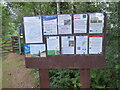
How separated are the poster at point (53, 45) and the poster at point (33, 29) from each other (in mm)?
Result: 157

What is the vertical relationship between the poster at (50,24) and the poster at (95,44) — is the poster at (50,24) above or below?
above

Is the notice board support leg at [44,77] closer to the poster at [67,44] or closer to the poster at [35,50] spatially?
the poster at [35,50]

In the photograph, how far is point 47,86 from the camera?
2229 mm

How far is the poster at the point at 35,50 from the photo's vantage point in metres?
1.94

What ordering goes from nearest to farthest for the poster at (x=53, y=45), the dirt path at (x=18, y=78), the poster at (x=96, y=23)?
the poster at (x=96, y=23) < the poster at (x=53, y=45) < the dirt path at (x=18, y=78)

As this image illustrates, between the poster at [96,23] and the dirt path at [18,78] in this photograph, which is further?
the dirt path at [18,78]

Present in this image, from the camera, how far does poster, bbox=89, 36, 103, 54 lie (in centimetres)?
186

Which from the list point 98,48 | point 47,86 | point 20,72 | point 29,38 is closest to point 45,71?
point 47,86

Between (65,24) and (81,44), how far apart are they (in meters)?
0.46

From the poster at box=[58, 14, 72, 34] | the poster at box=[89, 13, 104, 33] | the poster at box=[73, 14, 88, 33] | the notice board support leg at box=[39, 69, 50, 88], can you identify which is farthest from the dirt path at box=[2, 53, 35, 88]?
the poster at box=[89, 13, 104, 33]

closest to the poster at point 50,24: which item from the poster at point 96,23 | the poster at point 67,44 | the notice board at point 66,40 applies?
the notice board at point 66,40

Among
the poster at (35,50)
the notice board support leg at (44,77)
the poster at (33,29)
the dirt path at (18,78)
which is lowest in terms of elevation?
the dirt path at (18,78)

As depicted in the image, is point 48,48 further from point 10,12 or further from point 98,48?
point 10,12

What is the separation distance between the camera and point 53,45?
192 centimetres
